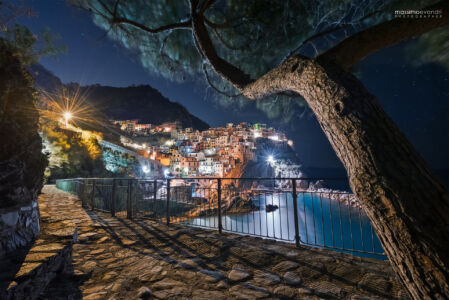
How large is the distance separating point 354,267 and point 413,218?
2.32 meters

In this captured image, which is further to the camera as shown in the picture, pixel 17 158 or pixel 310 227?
pixel 310 227

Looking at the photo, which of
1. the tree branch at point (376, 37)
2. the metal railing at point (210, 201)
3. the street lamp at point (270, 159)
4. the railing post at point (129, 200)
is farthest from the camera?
the street lamp at point (270, 159)

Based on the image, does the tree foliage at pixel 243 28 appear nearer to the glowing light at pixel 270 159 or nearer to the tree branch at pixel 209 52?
the tree branch at pixel 209 52

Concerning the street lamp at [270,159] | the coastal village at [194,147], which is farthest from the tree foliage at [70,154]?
the street lamp at [270,159]

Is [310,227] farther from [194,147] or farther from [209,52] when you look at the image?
[194,147]

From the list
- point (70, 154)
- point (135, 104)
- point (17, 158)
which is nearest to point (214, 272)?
point (17, 158)

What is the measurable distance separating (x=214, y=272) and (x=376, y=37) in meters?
3.38

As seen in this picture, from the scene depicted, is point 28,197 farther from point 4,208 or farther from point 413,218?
point 413,218

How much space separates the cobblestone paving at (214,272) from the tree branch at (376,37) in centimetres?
260

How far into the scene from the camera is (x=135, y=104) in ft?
297

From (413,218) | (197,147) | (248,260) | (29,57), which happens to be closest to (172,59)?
(29,57)

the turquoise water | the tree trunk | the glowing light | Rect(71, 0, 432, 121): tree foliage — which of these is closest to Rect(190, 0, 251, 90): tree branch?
Rect(71, 0, 432, 121): tree foliage

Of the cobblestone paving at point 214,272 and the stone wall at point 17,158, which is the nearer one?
the stone wall at point 17,158

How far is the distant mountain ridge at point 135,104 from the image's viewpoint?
82.2 metres
